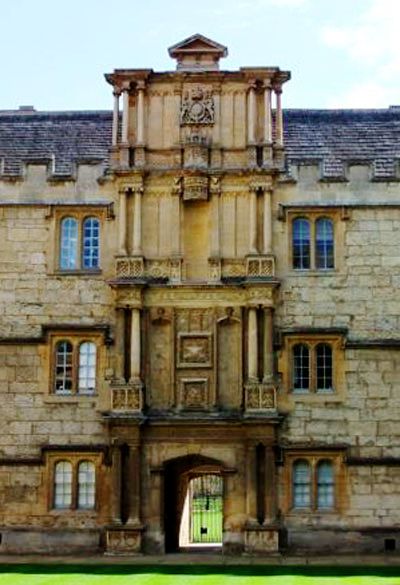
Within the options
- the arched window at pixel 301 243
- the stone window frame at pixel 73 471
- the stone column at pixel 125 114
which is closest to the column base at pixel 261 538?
the stone window frame at pixel 73 471

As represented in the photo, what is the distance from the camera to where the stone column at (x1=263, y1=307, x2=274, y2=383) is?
29172 millimetres

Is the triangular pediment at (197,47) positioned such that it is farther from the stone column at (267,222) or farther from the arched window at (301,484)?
the arched window at (301,484)

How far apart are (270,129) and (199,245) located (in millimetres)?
3935

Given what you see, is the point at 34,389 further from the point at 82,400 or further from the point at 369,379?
the point at 369,379

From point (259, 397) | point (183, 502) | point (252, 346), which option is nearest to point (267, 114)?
point (252, 346)

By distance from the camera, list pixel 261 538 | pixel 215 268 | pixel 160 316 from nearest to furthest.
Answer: pixel 261 538 < pixel 160 316 < pixel 215 268

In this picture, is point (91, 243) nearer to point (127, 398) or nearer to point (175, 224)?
A: point (175, 224)

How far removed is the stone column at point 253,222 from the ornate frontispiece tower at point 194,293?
0.13ft

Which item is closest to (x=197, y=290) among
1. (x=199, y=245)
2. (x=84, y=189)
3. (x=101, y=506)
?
(x=199, y=245)

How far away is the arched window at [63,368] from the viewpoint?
2991cm

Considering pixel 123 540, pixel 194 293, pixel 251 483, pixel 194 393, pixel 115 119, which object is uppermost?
pixel 115 119

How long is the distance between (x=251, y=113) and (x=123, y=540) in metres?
12.5

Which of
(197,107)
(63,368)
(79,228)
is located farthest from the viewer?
(197,107)

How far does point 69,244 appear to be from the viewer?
100ft
